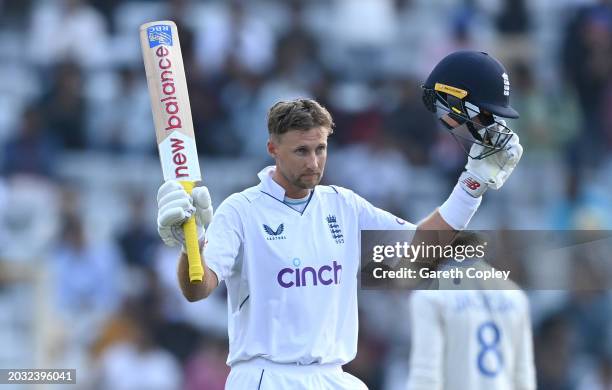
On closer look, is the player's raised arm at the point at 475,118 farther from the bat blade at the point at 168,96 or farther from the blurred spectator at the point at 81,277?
the blurred spectator at the point at 81,277

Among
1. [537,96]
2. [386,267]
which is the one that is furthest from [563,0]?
[386,267]

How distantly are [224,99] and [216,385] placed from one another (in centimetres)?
280

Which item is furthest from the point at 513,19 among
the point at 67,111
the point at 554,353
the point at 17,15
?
the point at 17,15

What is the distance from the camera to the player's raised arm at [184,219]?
16.2 ft

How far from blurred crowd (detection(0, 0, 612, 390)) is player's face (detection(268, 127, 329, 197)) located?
13.3ft

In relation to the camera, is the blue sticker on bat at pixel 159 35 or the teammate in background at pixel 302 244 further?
the blue sticker on bat at pixel 159 35

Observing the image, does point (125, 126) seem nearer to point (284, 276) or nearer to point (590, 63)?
point (590, 63)

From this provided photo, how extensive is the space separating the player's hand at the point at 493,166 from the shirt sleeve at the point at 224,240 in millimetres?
941

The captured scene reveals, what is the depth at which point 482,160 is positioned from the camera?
5359mm

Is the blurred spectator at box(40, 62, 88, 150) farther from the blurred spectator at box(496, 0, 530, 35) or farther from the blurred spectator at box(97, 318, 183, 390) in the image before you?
the blurred spectator at box(496, 0, 530, 35)

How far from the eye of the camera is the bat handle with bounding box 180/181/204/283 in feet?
16.3

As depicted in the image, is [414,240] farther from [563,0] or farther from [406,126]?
[563,0]

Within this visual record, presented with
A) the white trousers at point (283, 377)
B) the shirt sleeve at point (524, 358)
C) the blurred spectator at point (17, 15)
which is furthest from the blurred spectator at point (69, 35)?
the white trousers at point (283, 377)

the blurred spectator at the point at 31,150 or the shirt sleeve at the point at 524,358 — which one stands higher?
the blurred spectator at the point at 31,150
